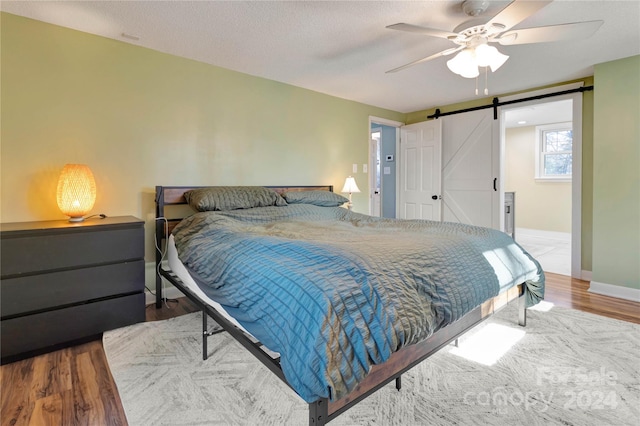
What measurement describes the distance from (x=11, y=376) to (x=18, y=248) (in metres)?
0.73

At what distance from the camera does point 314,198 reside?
3.47 meters

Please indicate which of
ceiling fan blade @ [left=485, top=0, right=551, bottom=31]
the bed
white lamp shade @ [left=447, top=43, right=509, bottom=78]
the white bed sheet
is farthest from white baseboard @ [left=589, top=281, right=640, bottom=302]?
the white bed sheet

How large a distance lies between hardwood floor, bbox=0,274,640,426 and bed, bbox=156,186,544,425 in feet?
1.81

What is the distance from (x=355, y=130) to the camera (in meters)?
4.61

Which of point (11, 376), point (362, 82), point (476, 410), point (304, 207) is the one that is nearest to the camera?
point (476, 410)

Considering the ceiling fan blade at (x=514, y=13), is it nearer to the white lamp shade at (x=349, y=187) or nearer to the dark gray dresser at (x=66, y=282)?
the white lamp shade at (x=349, y=187)

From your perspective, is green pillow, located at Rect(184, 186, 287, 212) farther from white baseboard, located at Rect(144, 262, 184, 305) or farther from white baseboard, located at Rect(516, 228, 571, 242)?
white baseboard, located at Rect(516, 228, 571, 242)

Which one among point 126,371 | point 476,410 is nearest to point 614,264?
point 476,410

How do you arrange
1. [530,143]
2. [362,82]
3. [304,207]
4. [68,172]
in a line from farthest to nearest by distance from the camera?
1. [530,143]
2. [362,82]
3. [304,207]
4. [68,172]

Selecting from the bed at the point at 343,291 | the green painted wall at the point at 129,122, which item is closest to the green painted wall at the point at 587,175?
the bed at the point at 343,291

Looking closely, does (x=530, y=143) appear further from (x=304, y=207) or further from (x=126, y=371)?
(x=126, y=371)

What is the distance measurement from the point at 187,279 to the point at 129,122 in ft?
5.03

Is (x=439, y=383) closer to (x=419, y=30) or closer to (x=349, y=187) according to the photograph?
(x=419, y=30)

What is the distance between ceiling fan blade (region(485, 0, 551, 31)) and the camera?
1.57 meters
